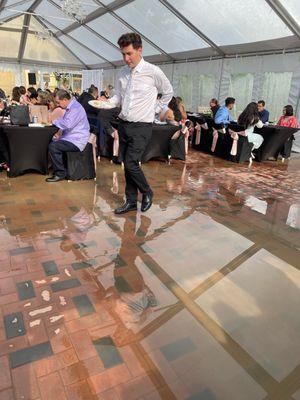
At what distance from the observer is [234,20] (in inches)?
304

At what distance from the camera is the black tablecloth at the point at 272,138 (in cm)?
634

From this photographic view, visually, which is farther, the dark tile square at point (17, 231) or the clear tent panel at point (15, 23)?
the clear tent panel at point (15, 23)

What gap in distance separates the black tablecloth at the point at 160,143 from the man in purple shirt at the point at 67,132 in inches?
59.8

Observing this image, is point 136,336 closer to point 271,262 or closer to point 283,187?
point 271,262

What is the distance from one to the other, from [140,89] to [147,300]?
6.14 feet

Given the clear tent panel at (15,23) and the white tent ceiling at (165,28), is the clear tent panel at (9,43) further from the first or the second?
the clear tent panel at (15,23)

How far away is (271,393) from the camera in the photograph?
144 cm

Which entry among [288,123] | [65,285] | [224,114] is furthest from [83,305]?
[288,123]

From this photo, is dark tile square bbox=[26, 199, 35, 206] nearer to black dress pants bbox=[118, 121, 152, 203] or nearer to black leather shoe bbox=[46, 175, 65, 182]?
black leather shoe bbox=[46, 175, 65, 182]

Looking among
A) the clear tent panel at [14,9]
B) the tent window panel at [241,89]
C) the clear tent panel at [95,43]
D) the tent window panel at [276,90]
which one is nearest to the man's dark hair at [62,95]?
the tent window panel at [276,90]

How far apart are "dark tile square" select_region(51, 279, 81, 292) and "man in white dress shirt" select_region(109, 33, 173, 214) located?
4.32 feet

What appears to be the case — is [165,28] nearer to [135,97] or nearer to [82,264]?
[135,97]

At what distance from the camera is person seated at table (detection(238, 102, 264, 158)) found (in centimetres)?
588

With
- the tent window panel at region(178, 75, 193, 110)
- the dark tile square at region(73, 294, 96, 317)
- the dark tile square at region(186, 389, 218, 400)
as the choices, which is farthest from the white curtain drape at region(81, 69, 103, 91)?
the dark tile square at region(186, 389, 218, 400)
